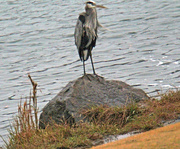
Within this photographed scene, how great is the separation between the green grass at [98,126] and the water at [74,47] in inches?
94.8

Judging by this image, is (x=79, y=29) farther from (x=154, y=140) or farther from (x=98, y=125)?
(x=154, y=140)

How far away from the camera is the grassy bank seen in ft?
18.2

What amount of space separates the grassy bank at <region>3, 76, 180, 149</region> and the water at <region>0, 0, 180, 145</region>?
237 centimetres

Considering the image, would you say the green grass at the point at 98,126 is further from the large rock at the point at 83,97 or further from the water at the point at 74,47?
the water at the point at 74,47

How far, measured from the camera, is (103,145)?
521 centimetres

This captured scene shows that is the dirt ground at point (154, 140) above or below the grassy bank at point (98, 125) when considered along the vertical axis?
above

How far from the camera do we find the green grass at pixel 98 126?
5539 mm

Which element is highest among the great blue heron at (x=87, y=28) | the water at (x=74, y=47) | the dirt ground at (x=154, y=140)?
the great blue heron at (x=87, y=28)

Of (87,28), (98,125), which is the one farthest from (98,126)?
(87,28)

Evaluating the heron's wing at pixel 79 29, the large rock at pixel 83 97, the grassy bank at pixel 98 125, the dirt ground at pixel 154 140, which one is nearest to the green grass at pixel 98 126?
the grassy bank at pixel 98 125

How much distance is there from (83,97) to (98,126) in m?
0.97

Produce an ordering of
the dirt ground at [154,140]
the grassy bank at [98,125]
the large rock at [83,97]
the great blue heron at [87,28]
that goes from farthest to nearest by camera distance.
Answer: the great blue heron at [87,28] < the large rock at [83,97] < the grassy bank at [98,125] < the dirt ground at [154,140]

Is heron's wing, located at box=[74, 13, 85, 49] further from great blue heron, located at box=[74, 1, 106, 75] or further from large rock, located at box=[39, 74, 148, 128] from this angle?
large rock, located at box=[39, 74, 148, 128]

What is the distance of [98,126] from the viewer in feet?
19.1
